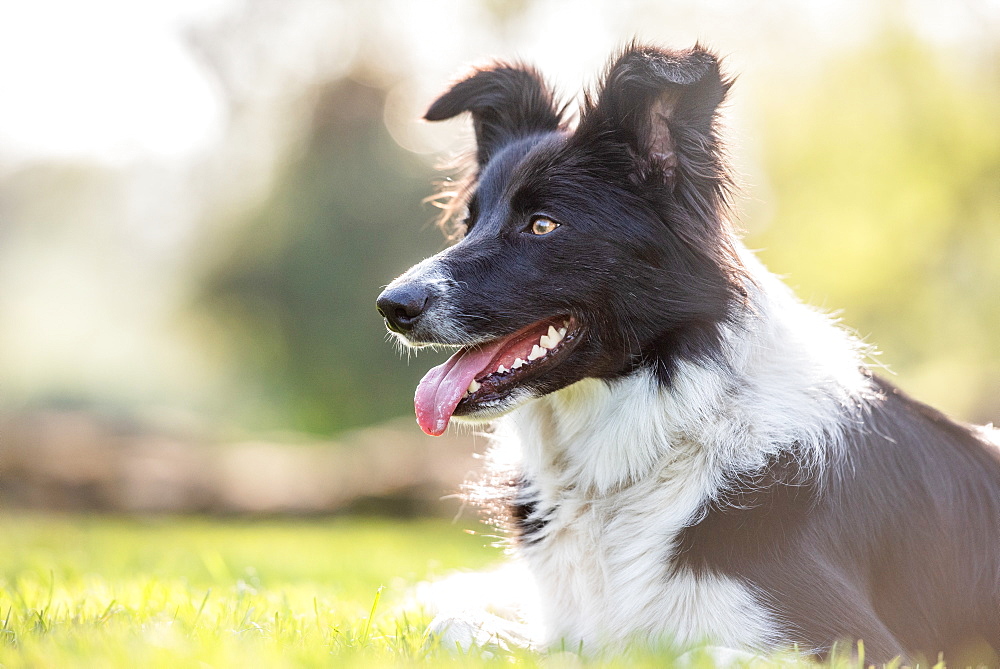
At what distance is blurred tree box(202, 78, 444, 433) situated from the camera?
72.3 ft

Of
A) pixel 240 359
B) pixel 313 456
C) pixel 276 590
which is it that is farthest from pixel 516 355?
pixel 240 359

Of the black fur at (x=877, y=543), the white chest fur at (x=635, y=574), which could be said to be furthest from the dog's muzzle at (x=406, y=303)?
the black fur at (x=877, y=543)

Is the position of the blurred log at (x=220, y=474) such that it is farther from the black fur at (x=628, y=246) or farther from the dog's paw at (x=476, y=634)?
the black fur at (x=628, y=246)

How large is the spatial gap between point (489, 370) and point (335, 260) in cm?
1881

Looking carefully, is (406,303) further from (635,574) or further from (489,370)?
(635,574)

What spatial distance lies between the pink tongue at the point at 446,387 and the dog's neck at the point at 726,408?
38cm

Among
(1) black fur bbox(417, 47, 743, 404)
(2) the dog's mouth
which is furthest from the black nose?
(2) the dog's mouth

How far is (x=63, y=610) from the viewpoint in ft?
13.5

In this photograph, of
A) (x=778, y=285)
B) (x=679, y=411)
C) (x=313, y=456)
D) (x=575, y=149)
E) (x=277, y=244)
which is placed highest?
(x=277, y=244)

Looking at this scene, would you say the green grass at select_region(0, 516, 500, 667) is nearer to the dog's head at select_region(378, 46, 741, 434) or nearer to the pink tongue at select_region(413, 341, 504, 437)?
the pink tongue at select_region(413, 341, 504, 437)

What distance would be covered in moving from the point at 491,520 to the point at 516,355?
963 millimetres

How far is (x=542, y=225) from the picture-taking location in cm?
416

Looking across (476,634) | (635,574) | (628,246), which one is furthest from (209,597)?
(628,246)

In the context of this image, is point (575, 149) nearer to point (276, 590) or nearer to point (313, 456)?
point (276, 590)
